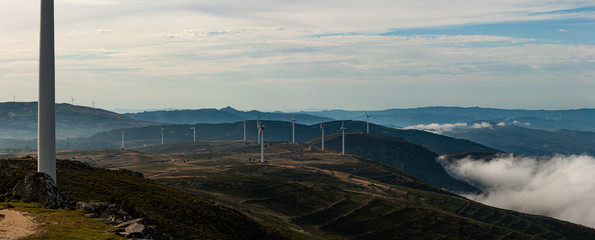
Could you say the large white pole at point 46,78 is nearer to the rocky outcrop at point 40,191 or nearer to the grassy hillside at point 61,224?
the rocky outcrop at point 40,191

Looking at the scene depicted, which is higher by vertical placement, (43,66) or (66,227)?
(43,66)

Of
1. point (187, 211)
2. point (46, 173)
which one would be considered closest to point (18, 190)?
point (46, 173)

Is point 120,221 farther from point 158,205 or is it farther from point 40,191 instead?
point 158,205

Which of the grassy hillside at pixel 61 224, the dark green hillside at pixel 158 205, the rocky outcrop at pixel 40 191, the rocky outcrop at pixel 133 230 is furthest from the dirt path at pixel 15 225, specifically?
the dark green hillside at pixel 158 205

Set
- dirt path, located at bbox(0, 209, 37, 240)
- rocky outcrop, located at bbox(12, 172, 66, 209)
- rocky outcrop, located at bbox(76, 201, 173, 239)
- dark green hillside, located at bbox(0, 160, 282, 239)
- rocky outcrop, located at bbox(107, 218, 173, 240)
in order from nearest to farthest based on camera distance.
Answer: dirt path, located at bbox(0, 209, 37, 240), rocky outcrop, located at bbox(107, 218, 173, 240), rocky outcrop, located at bbox(76, 201, 173, 239), rocky outcrop, located at bbox(12, 172, 66, 209), dark green hillside, located at bbox(0, 160, 282, 239)

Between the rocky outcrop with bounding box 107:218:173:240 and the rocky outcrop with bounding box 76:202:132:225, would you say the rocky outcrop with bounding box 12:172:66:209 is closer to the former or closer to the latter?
the rocky outcrop with bounding box 76:202:132:225

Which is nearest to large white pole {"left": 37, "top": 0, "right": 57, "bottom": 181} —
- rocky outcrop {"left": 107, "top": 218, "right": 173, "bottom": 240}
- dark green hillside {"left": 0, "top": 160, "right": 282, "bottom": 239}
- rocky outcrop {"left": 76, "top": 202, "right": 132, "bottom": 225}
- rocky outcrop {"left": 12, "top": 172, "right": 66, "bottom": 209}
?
rocky outcrop {"left": 12, "top": 172, "right": 66, "bottom": 209}

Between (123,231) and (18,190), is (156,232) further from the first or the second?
(18,190)
